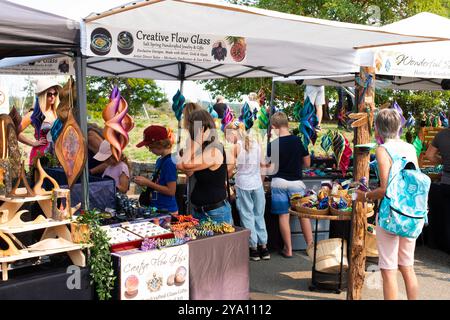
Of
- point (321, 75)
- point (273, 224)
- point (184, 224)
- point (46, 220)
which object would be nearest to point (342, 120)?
point (321, 75)

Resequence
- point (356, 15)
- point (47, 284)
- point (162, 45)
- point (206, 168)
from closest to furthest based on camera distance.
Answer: point (47, 284) < point (162, 45) < point (206, 168) < point (356, 15)

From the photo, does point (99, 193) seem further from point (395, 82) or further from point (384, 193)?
point (395, 82)

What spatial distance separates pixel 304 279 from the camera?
5004mm

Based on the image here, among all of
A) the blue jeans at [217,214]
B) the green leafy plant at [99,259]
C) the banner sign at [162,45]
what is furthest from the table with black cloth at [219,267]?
the banner sign at [162,45]

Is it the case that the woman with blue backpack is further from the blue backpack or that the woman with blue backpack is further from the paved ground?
the paved ground

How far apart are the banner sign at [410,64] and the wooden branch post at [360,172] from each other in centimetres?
25

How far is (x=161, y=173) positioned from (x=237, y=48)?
1277 millimetres

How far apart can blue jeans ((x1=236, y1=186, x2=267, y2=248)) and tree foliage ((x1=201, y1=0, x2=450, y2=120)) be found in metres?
5.69

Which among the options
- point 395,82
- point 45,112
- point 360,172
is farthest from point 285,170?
point 395,82

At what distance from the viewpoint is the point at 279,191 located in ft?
18.5

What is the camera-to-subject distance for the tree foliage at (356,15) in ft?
37.6

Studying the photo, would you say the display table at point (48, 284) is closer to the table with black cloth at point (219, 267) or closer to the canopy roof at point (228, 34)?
the table with black cloth at point (219, 267)

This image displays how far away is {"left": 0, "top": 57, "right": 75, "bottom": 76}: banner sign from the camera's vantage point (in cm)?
486

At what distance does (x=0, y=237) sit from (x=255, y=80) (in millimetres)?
11268
